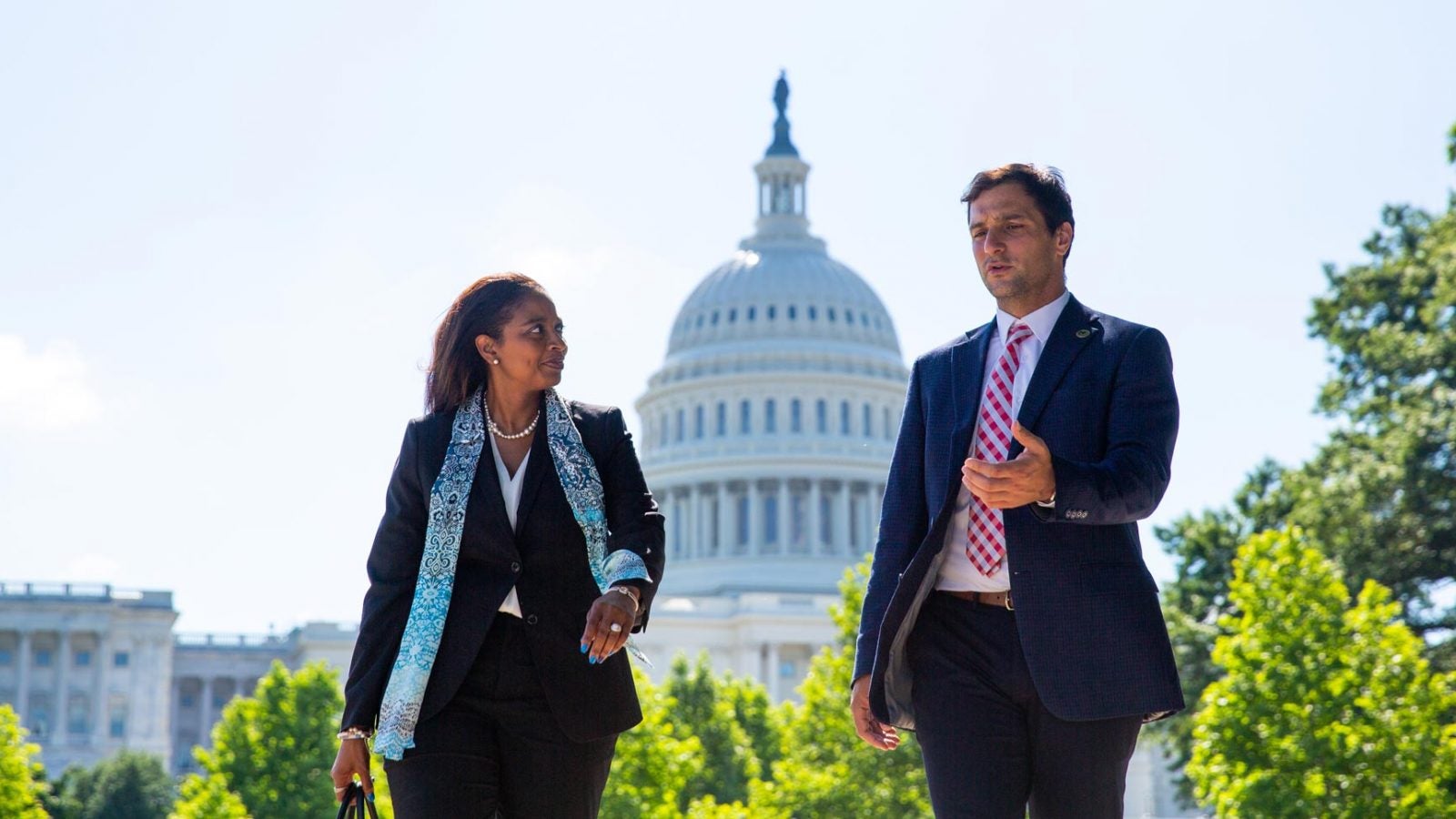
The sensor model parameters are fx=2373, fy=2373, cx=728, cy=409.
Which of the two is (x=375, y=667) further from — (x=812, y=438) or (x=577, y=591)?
(x=812, y=438)

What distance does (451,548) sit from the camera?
→ 7.84m

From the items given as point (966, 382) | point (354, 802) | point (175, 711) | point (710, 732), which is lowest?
point (354, 802)

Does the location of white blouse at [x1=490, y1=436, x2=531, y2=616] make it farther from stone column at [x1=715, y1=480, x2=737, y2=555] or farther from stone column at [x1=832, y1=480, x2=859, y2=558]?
stone column at [x1=715, y1=480, x2=737, y2=555]

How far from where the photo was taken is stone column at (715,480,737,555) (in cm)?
13912

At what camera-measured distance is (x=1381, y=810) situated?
1182 inches

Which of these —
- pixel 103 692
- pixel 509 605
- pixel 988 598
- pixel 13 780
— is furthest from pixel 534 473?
→ pixel 103 692

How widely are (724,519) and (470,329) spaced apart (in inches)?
5168

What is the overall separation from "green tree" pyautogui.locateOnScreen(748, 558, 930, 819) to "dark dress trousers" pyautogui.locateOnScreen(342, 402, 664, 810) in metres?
36.0

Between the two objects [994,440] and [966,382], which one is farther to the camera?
[966,382]

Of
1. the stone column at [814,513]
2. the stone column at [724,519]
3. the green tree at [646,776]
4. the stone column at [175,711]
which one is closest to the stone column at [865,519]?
the stone column at [814,513]

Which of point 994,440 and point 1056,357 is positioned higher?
point 1056,357

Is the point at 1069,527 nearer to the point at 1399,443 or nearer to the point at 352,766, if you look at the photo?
the point at 352,766

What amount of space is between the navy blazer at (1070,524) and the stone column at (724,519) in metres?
131

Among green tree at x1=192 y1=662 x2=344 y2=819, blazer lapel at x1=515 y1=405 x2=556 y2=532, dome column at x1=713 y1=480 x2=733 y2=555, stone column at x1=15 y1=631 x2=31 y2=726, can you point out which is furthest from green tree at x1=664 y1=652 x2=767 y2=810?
dome column at x1=713 y1=480 x2=733 y2=555
